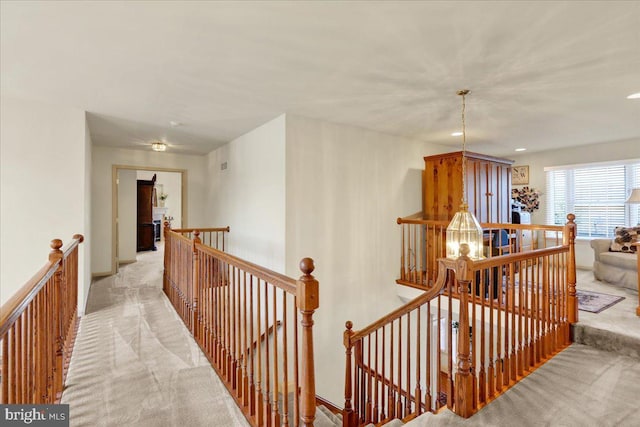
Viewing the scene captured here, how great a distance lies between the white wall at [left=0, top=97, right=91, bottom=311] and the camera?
3.45 metres

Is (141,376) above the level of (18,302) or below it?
below

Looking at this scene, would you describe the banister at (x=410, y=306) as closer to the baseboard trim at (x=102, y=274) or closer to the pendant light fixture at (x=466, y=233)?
the pendant light fixture at (x=466, y=233)

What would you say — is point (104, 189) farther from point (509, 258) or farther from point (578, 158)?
point (578, 158)

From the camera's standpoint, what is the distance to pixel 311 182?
165 inches

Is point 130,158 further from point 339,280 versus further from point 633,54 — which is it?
point 633,54

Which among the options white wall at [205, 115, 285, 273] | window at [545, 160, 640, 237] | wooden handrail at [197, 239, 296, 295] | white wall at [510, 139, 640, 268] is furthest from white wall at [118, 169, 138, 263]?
window at [545, 160, 640, 237]

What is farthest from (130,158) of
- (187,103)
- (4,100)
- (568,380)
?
(568,380)

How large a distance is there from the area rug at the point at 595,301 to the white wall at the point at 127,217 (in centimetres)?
799

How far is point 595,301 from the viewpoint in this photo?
3799 mm

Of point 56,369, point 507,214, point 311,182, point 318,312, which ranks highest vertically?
point 311,182

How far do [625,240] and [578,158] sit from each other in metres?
2.12

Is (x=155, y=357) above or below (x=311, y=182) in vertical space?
below

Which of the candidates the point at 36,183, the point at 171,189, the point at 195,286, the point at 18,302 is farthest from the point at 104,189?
the point at 171,189

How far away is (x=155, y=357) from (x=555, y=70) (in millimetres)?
4171
